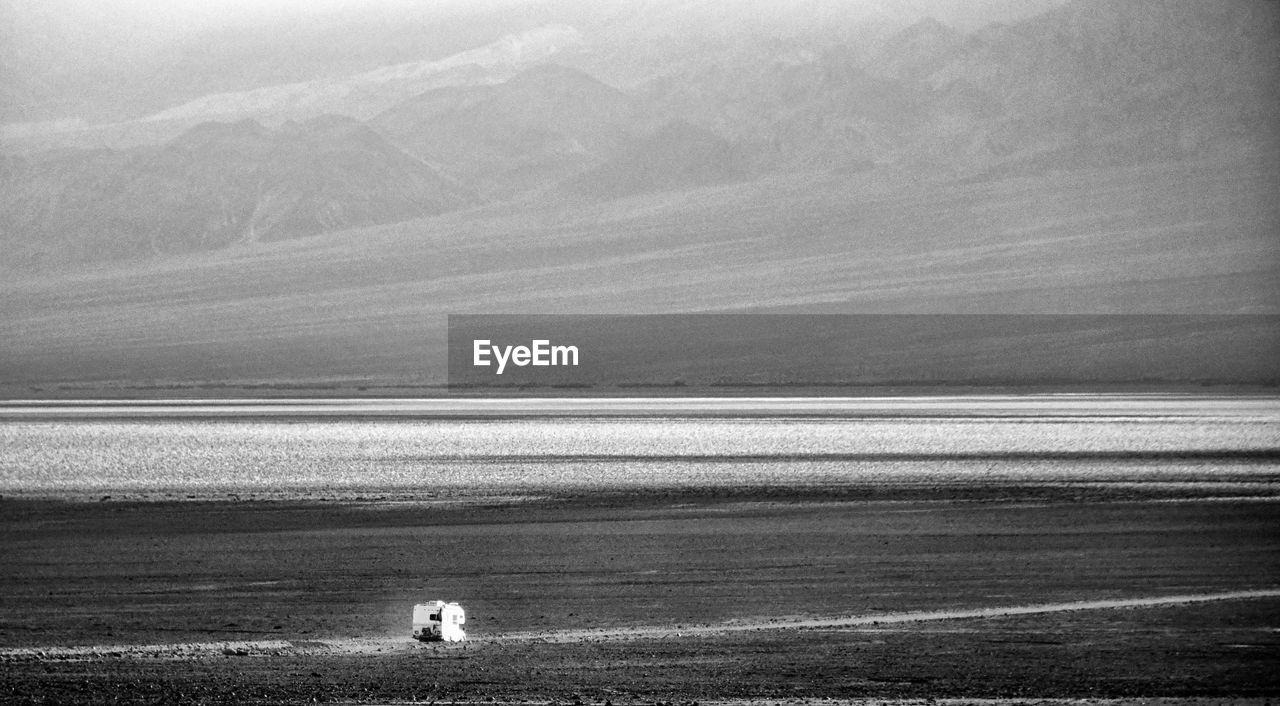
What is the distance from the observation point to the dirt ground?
910 centimetres

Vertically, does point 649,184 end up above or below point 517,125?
below

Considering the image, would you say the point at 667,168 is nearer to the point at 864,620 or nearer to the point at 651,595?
the point at 651,595

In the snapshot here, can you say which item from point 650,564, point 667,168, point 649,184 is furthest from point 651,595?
point 649,184

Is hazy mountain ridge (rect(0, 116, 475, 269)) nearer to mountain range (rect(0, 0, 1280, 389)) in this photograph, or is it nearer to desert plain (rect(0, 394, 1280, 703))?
mountain range (rect(0, 0, 1280, 389))

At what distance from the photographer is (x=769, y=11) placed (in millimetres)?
36875

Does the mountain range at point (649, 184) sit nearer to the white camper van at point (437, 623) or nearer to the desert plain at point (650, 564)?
the desert plain at point (650, 564)

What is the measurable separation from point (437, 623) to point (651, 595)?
2182 millimetres

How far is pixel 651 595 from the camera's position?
11.7m

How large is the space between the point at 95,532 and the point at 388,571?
4.24m

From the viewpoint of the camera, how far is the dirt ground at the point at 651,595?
9102mm

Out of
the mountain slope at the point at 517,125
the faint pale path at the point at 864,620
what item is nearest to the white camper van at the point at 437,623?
the faint pale path at the point at 864,620

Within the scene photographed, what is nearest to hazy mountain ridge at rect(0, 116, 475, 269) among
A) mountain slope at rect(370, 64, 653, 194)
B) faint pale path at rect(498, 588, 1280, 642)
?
mountain slope at rect(370, 64, 653, 194)

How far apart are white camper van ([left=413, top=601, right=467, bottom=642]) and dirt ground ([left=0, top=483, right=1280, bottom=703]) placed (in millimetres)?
155

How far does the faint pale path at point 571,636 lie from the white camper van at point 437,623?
0.10 meters
